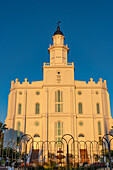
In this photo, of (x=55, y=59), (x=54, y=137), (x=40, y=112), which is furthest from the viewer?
(x=55, y=59)

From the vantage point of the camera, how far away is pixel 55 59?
170 ft

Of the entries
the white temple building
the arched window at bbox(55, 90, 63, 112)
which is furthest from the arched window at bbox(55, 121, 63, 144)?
the arched window at bbox(55, 90, 63, 112)

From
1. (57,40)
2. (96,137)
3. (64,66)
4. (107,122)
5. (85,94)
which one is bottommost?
(96,137)

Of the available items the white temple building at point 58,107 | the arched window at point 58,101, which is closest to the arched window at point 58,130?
the white temple building at point 58,107

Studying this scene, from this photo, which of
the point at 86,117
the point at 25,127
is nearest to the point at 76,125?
the point at 86,117

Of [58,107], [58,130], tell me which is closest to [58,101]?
[58,107]

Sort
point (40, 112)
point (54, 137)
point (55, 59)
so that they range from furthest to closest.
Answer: point (55, 59) → point (40, 112) → point (54, 137)

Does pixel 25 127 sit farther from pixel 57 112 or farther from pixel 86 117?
pixel 86 117

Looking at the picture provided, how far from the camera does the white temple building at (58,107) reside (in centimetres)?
4509

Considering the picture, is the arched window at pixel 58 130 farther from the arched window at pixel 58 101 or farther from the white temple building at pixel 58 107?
the arched window at pixel 58 101

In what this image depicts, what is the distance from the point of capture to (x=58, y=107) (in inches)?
1826

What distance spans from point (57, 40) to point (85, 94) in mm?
15136

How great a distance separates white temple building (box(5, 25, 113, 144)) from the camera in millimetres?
45094

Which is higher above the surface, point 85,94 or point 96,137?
point 85,94
